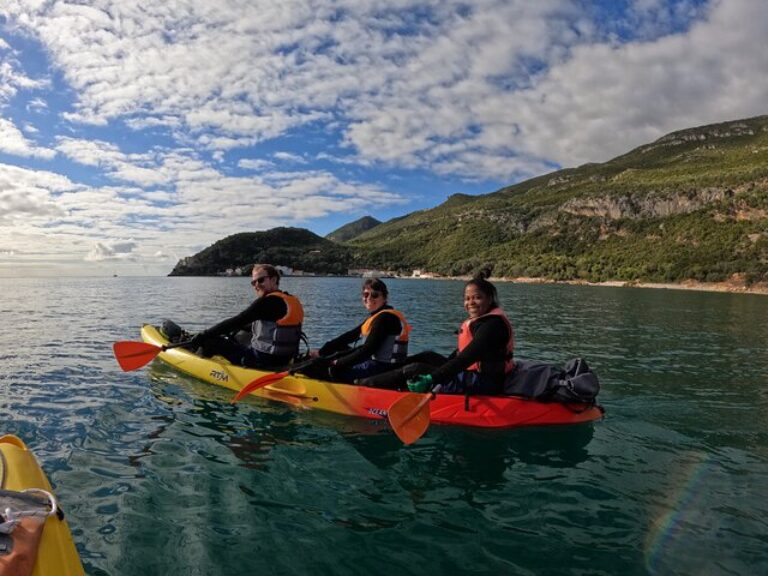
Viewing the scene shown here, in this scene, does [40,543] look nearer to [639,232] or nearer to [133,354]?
[133,354]

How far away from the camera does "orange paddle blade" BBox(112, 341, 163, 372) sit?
11.1 meters

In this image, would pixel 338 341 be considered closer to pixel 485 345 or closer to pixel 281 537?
pixel 485 345

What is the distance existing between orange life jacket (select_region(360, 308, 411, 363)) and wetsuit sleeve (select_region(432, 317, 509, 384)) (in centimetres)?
141

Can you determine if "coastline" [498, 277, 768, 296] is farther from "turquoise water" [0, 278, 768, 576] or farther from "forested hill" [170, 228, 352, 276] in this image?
"forested hill" [170, 228, 352, 276]

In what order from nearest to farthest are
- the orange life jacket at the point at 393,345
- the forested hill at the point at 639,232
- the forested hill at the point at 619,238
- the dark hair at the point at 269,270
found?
1. the orange life jacket at the point at 393,345
2. the dark hair at the point at 269,270
3. the forested hill at the point at 639,232
4. the forested hill at the point at 619,238

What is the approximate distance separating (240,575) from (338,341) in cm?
587

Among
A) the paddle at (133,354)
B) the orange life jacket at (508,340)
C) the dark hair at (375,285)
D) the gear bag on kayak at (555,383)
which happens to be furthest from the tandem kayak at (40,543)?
the paddle at (133,354)

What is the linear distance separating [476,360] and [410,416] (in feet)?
4.60

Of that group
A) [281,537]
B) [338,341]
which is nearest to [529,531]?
[281,537]

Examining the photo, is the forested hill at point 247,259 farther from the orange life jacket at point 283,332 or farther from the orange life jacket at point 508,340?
the orange life jacket at point 508,340

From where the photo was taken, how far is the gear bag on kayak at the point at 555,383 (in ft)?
26.7

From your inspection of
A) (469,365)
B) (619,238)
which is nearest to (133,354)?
(469,365)

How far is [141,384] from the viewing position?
455 inches

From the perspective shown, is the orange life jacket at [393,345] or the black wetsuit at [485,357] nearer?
the black wetsuit at [485,357]
